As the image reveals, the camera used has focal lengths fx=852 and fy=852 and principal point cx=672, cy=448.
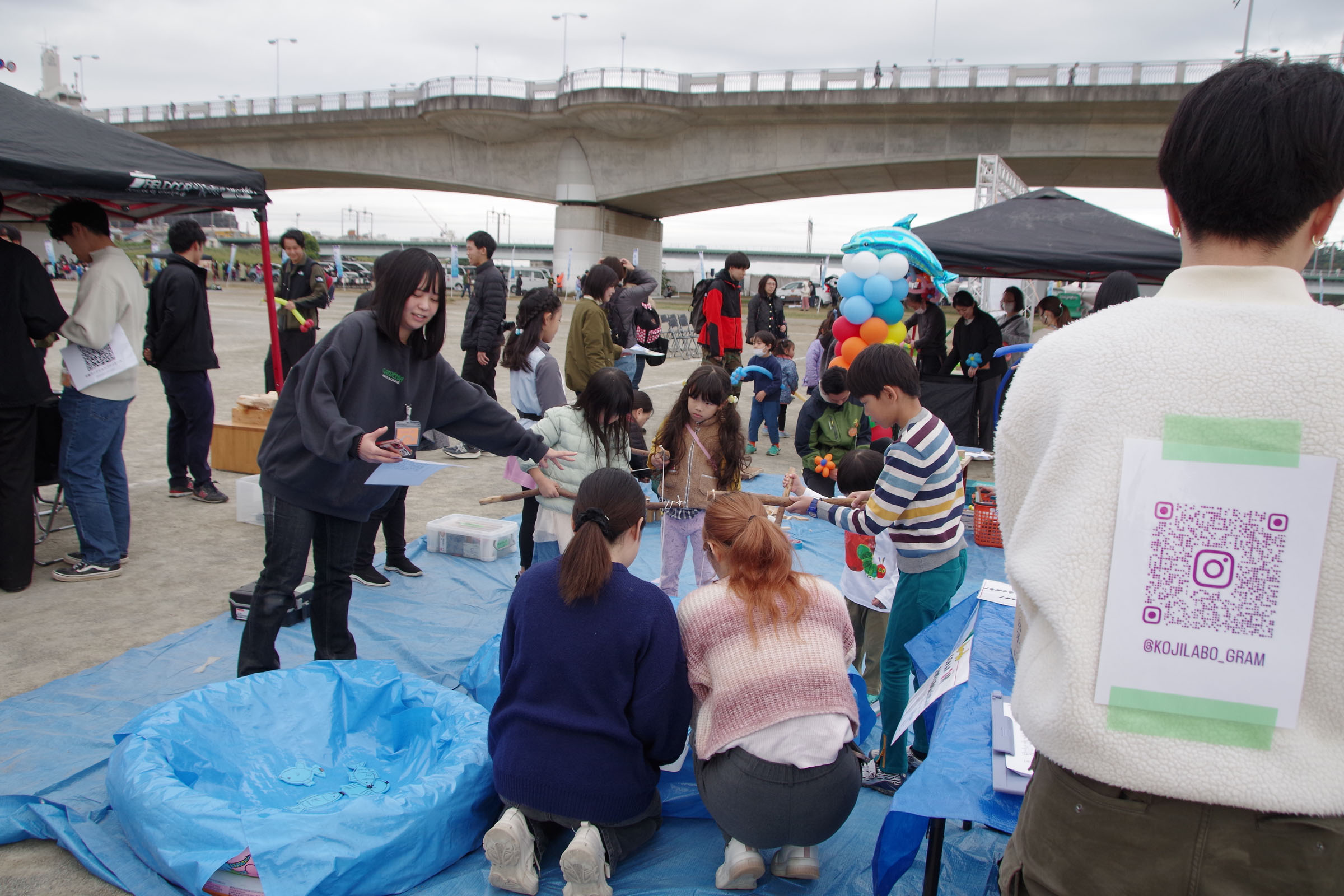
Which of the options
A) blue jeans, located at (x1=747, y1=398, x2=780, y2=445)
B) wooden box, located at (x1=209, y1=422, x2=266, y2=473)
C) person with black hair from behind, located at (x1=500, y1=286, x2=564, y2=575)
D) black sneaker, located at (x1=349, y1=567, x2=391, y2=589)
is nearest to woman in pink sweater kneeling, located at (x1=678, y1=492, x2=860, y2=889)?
person with black hair from behind, located at (x1=500, y1=286, x2=564, y2=575)

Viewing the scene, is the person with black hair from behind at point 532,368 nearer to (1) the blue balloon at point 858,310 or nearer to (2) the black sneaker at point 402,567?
(2) the black sneaker at point 402,567

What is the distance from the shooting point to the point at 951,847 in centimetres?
256

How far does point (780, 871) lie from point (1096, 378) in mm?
1895

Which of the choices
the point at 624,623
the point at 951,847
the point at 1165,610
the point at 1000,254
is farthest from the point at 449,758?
the point at 1000,254

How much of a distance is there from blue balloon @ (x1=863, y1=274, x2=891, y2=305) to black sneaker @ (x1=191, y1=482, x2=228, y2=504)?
16.2 ft

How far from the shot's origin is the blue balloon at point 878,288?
6527mm

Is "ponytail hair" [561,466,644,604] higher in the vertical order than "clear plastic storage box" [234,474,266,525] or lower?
higher

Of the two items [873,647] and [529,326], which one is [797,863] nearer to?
[873,647]

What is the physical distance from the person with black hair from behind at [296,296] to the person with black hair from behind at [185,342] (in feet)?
5.14

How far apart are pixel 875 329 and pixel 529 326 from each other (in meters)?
2.98

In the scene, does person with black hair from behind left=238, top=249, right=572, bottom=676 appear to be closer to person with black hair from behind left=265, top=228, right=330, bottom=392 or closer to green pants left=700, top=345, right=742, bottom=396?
person with black hair from behind left=265, top=228, right=330, bottom=392

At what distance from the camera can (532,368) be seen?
5043 mm

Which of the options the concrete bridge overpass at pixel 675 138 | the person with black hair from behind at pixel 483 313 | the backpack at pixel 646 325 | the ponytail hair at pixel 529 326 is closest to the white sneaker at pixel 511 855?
the ponytail hair at pixel 529 326

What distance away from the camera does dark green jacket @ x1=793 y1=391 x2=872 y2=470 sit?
5.83 meters
